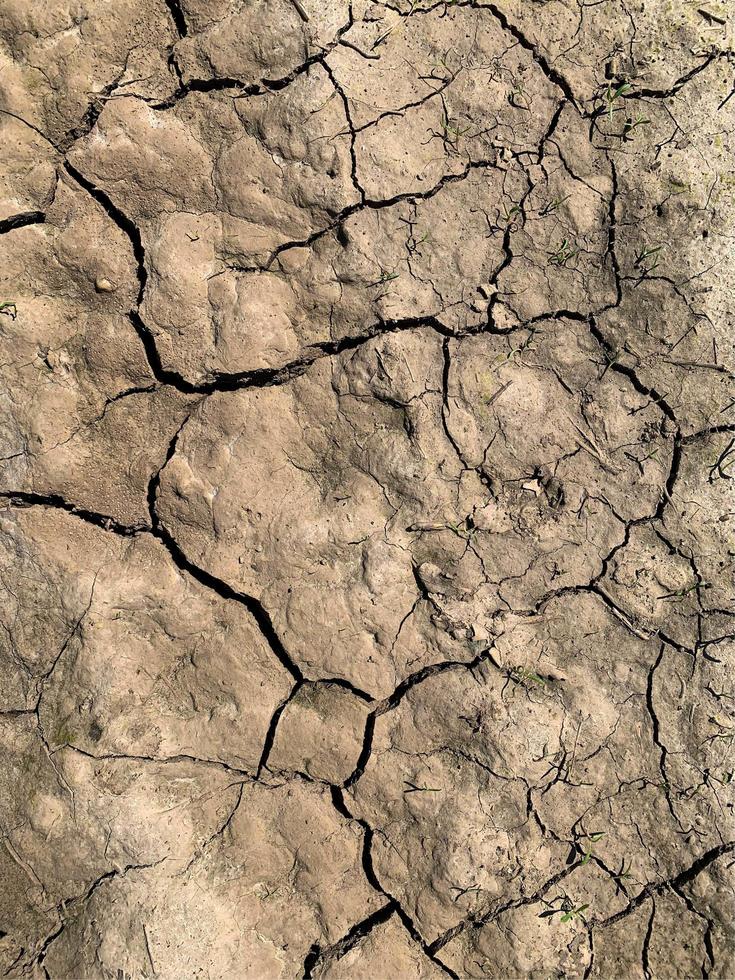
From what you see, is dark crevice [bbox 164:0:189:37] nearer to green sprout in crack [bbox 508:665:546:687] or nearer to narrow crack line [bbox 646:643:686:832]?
green sprout in crack [bbox 508:665:546:687]

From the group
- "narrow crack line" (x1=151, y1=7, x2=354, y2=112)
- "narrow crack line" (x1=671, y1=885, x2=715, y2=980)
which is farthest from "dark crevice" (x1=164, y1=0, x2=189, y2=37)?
"narrow crack line" (x1=671, y1=885, x2=715, y2=980)

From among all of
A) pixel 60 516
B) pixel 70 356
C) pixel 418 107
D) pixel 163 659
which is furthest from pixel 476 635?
pixel 418 107

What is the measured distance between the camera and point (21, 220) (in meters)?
2.41

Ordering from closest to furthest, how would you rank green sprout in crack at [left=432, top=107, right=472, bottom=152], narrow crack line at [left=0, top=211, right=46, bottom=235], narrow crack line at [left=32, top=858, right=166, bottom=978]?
narrow crack line at [left=32, top=858, right=166, bottom=978]
narrow crack line at [left=0, top=211, right=46, bottom=235]
green sprout in crack at [left=432, top=107, right=472, bottom=152]

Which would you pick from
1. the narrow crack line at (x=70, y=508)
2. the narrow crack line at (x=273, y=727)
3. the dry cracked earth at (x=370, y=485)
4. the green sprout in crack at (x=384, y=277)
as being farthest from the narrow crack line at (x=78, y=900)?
the green sprout in crack at (x=384, y=277)

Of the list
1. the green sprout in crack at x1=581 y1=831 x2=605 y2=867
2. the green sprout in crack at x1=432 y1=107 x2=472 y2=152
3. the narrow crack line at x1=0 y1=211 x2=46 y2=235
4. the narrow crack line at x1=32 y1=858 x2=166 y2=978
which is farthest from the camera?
the green sprout in crack at x1=432 y1=107 x2=472 y2=152

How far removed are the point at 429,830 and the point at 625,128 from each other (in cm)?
248

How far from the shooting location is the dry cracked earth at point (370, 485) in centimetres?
223

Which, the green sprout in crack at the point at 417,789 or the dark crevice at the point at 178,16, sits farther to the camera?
the dark crevice at the point at 178,16

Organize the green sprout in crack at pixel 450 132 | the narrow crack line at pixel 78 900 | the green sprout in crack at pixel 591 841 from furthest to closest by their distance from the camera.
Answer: the green sprout in crack at pixel 450 132
the green sprout in crack at pixel 591 841
the narrow crack line at pixel 78 900

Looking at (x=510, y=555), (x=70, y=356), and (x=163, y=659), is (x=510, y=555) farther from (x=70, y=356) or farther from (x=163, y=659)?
(x=70, y=356)

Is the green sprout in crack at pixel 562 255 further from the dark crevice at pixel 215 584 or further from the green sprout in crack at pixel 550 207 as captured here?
the dark crevice at pixel 215 584

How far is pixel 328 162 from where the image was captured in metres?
2.43

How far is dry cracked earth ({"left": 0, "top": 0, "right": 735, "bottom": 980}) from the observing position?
223 centimetres
